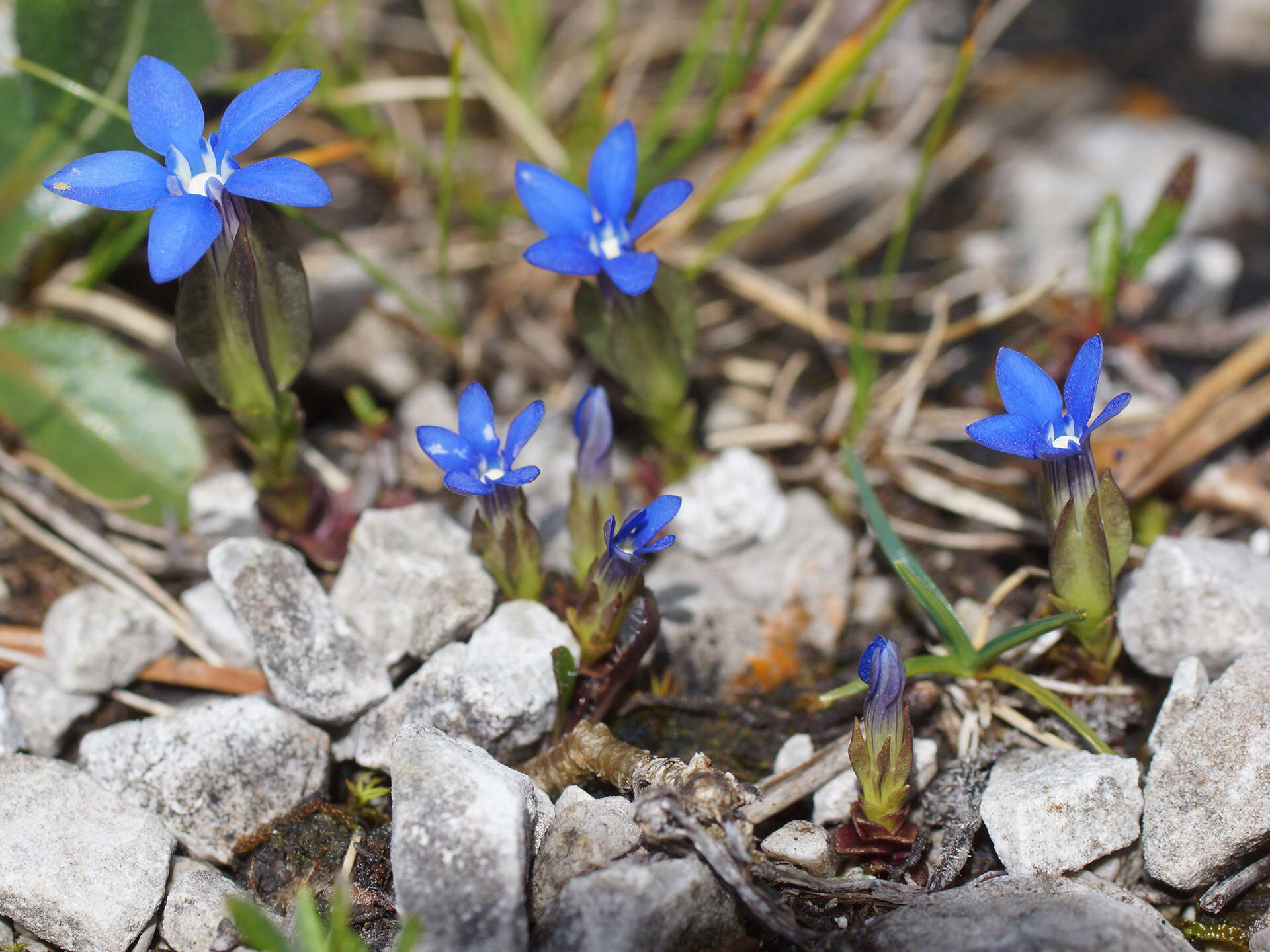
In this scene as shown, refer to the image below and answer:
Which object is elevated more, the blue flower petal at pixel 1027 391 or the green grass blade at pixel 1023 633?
the blue flower petal at pixel 1027 391

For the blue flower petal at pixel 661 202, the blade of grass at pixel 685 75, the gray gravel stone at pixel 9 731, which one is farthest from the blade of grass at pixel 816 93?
the gray gravel stone at pixel 9 731

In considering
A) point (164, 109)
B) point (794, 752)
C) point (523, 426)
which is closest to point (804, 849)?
point (794, 752)

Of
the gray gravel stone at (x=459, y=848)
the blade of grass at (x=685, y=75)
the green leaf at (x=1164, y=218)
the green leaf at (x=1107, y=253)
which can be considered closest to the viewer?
the gray gravel stone at (x=459, y=848)

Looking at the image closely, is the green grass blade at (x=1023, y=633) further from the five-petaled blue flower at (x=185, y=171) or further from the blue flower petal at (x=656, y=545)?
the five-petaled blue flower at (x=185, y=171)

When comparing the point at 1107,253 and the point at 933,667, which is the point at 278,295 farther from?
the point at 1107,253

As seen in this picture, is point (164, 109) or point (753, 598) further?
point (753, 598)

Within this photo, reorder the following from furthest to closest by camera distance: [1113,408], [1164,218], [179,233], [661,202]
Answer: [1164,218] → [661,202] → [1113,408] → [179,233]

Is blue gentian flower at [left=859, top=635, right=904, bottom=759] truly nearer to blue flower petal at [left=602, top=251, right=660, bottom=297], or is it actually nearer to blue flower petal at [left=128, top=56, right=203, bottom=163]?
blue flower petal at [left=602, top=251, right=660, bottom=297]

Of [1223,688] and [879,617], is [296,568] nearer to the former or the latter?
[879,617]

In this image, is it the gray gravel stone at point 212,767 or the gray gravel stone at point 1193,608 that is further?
the gray gravel stone at point 1193,608
